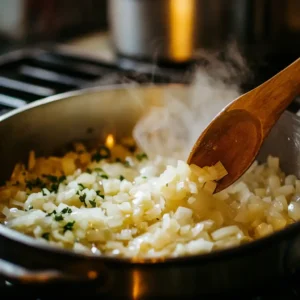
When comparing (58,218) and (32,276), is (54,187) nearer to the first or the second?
(58,218)

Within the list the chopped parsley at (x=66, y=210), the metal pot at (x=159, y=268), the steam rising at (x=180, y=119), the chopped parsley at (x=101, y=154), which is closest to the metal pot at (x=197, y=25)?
Answer: the steam rising at (x=180, y=119)

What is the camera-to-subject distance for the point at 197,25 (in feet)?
5.60

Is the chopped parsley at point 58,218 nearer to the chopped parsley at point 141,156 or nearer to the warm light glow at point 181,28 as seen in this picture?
the chopped parsley at point 141,156

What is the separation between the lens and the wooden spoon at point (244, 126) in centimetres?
101

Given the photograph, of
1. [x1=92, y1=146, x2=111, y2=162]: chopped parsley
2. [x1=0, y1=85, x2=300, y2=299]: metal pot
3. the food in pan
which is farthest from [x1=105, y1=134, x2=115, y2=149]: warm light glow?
[x1=0, y1=85, x2=300, y2=299]: metal pot

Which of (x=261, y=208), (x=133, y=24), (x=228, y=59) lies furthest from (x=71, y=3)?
(x=261, y=208)

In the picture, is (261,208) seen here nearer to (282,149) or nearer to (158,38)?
(282,149)

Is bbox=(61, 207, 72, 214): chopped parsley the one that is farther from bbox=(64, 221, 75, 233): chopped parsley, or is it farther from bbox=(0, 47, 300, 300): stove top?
bbox=(0, 47, 300, 300): stove top

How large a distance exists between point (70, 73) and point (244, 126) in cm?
76

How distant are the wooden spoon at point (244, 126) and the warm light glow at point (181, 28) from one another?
28.1 inches

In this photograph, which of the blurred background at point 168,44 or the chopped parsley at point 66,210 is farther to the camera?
the blurred background at point 168,44

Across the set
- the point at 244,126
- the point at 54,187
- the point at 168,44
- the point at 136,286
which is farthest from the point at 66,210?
the point at 168,44

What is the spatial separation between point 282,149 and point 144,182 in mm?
334

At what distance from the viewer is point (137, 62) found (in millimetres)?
1760
